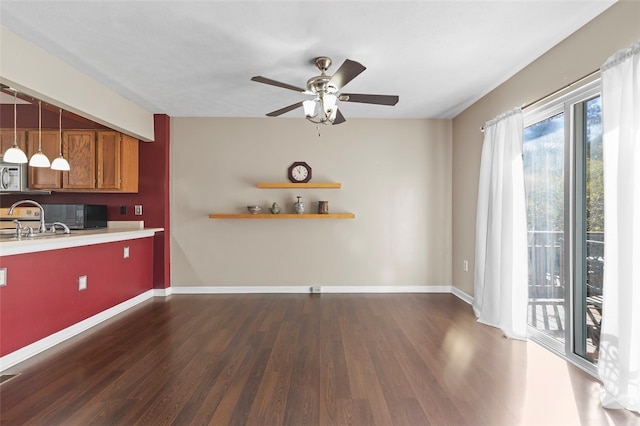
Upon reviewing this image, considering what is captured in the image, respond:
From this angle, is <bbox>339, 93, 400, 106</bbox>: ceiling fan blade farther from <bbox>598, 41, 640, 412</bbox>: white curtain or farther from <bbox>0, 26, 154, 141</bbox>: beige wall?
<bbox>0, 26, 154, 141</bbox>: beige wall

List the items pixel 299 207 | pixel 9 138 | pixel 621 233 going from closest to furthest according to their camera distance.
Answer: pixel 621 233 → pixel 9 138 → pixel 299 207

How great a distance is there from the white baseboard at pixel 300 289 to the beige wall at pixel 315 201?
61 mm

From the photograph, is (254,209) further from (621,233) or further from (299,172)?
(621,233)

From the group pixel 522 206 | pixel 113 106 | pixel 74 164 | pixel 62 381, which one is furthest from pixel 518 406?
pixel 74 164

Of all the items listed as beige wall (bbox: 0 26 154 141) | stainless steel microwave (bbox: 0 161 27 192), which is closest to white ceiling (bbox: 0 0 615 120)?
beige wall (bbox: 0 26 154 141)

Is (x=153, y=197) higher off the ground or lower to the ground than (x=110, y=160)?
lower

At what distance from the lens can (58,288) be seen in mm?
3051

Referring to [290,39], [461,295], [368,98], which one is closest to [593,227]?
[368,98]

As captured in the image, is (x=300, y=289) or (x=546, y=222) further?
(x=300, y=289)

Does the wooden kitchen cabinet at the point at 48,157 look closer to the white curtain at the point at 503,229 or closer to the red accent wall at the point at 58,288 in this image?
the red accent wall at the point at 58,288

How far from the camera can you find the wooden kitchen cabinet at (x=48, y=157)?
434 cm

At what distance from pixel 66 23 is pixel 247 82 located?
1.53 m

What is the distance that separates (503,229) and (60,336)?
13.9 ft

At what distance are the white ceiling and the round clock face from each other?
48.4 inches
